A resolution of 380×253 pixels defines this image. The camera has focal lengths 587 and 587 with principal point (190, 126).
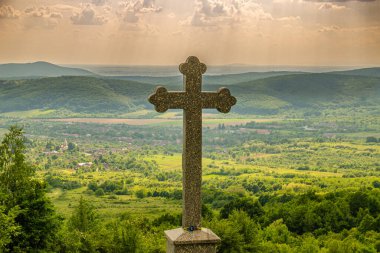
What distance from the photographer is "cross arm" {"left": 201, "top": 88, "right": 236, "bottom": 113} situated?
40.7 ft

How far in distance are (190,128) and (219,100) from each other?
36.1 inches

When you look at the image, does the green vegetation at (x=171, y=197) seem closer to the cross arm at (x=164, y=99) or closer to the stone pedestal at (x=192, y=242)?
the stone pedestal at (x=192, y=242)

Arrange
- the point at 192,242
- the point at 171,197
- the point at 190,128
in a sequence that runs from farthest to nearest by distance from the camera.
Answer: the point at 171,197
the point at 190,128
the point at 192,242

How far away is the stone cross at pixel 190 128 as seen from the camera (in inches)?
476

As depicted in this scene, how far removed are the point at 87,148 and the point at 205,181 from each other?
7777cm

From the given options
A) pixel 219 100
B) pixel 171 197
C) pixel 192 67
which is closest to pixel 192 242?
pixel 219 100

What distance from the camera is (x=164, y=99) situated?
39.5 feet

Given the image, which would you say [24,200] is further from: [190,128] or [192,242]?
[192,242]

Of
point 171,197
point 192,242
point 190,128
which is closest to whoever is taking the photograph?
point 192,242

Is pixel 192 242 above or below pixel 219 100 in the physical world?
below

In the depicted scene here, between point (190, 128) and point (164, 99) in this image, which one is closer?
point (164, 99)

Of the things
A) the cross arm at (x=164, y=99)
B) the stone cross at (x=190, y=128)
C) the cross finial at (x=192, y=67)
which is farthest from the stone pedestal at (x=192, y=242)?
the cross finial at (x=192, y=67)

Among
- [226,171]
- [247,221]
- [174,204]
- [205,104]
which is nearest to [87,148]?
[226,171]

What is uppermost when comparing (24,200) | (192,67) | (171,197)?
(192,67)
